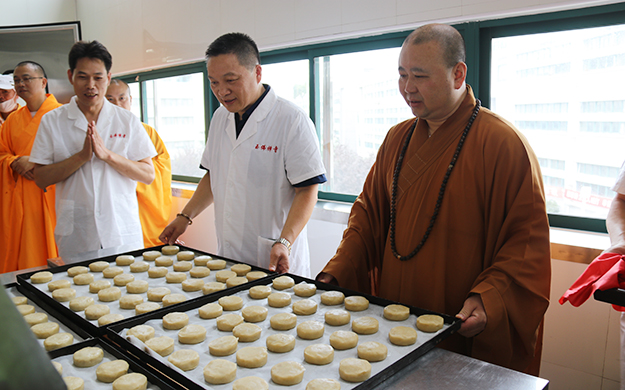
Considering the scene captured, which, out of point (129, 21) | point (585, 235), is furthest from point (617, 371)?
point (129, 21)

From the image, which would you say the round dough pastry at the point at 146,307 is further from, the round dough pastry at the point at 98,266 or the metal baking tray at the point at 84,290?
the round dough pastry at the point at 98,266

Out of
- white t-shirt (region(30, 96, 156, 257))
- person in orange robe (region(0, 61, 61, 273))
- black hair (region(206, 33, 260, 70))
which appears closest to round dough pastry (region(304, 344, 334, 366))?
black hair (region(206, 33, 260, 70))

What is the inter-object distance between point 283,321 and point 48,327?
0.61m

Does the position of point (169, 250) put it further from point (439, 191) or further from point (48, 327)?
point (439, 191)

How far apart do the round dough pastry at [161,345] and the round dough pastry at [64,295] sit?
0.46 m

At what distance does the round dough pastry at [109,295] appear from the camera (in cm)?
135

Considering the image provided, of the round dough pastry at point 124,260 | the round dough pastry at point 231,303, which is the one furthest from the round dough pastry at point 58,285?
the round dough pastry at point 231,303

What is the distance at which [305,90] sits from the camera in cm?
362

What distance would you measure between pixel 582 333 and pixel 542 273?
109cm

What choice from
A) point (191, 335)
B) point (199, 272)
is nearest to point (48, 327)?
point (191, 335)

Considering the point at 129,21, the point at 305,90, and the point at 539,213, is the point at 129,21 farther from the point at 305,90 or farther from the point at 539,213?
the point at 539,213

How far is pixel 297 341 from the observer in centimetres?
109

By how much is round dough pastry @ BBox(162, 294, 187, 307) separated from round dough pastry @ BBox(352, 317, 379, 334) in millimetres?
541

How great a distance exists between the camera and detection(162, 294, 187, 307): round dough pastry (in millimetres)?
1308
